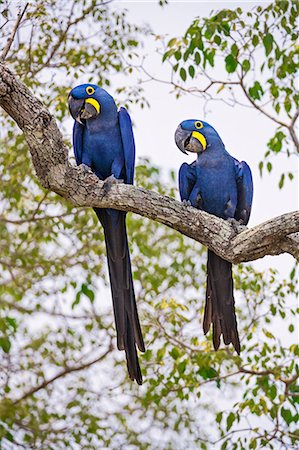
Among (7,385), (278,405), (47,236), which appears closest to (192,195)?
(278,405)

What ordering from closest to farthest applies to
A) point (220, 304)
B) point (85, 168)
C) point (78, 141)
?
1. point (85, 168)
2. point (220, 304)
3. point (78, 141)

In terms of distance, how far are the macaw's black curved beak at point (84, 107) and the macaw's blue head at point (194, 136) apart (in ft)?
1.28

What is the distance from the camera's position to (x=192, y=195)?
3.84 m

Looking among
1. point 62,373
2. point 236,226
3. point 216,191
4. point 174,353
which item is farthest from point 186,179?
point 62,373

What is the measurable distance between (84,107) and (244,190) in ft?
2.75

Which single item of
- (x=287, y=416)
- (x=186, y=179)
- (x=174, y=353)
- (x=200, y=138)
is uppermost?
(x=200, y=138)

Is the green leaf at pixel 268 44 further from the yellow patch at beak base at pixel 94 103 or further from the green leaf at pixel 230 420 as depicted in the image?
the green leaf at pixel 230 420

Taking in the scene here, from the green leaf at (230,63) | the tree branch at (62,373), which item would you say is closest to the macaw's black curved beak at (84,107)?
the green leaf at (230,63)

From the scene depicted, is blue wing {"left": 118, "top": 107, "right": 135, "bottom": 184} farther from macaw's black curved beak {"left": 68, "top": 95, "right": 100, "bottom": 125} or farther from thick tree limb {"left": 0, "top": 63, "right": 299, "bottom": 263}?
thick tree limb {"left": 0, "top": 63, "right": 299, "bottom": 263}

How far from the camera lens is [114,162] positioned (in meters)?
3.79

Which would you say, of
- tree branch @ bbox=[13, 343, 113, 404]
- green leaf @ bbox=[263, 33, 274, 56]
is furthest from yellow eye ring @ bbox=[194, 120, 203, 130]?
tree branch @ bbox=[13, 343, 113, 404]

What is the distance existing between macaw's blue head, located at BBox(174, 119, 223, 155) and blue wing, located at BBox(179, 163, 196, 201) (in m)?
0.12

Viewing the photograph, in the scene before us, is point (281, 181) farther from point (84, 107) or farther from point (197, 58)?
point (84, 107)

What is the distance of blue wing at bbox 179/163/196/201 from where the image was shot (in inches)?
151
